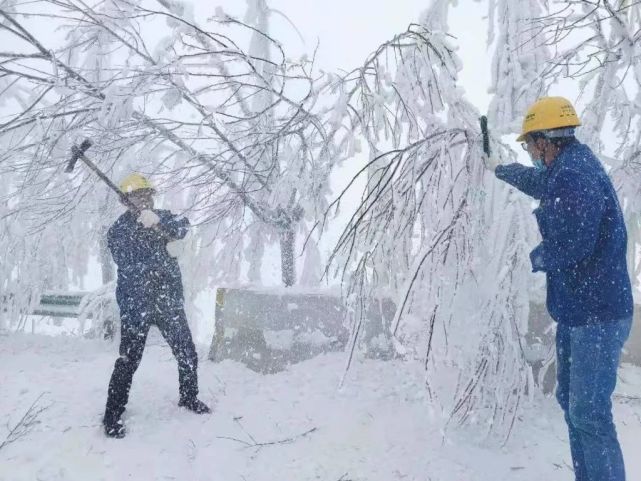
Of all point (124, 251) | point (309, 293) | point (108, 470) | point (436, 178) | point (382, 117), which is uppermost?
point (382, 117)

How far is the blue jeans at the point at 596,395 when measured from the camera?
83.2 inches

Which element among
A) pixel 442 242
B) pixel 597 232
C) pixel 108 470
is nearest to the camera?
pixel 597 232

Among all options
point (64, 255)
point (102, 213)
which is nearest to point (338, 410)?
point (102, 213)

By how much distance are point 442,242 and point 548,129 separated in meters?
0.75

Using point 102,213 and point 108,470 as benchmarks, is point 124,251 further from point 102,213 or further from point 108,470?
point 102,213

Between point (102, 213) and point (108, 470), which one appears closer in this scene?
point (108, 470)

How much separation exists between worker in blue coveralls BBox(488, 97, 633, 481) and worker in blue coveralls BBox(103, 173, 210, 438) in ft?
8.04

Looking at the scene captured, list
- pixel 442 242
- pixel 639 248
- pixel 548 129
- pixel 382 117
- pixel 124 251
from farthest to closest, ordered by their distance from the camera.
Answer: pixel 639 248, pixel 124 251, pixel 382 117, pixel 442 242, pixel 548 129

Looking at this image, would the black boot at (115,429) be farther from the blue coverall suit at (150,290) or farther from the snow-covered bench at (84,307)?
the snow-covered bench at (84,307)

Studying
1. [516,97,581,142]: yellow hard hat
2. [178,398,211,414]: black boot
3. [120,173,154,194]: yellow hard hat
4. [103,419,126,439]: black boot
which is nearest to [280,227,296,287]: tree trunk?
[120,173,154,194]: yellow hard hat

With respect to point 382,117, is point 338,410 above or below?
below

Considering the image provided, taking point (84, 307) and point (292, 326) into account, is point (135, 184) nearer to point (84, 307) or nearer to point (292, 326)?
point (292, 326)

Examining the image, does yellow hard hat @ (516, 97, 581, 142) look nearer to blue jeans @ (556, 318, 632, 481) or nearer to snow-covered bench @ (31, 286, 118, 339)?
blue jeans @ (556, 318, 632, 481)

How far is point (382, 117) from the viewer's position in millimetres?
3324
